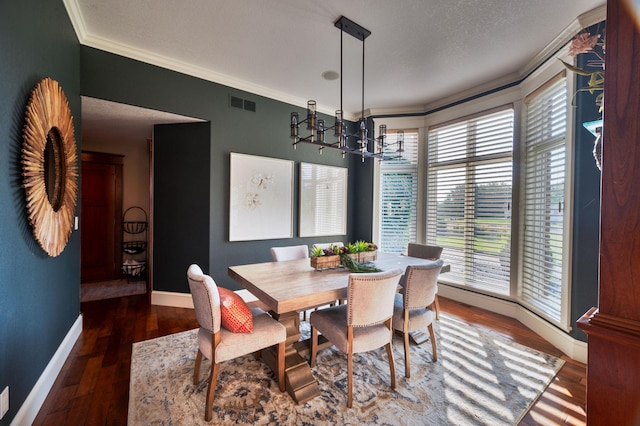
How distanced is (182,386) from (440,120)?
4396 mm

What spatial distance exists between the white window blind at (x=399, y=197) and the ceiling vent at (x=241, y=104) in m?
2.15

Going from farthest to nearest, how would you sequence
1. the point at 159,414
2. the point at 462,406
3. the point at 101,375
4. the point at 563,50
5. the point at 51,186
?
the point at 563,50 < the point at 101,375 < the point at 51,186 < the point at 462,406 < the point at 159,414

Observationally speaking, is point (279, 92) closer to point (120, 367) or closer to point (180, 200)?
point (180, 200)

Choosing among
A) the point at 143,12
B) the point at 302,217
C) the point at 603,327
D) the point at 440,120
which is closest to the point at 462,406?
the point at 603,327

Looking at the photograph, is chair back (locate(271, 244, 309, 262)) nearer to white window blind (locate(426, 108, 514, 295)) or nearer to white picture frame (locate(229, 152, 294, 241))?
white picture frame (locate(229, 152, 294, 241))

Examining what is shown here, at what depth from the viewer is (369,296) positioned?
181 cm

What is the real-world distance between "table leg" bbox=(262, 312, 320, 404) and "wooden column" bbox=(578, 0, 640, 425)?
155 centimetres

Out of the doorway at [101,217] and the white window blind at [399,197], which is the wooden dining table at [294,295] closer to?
the white window blind at [399,197]

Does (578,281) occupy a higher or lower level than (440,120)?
lower

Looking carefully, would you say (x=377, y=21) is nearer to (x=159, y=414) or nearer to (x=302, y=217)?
(x=302, y=217)

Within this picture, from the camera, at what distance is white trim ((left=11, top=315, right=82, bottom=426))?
5.18 feet

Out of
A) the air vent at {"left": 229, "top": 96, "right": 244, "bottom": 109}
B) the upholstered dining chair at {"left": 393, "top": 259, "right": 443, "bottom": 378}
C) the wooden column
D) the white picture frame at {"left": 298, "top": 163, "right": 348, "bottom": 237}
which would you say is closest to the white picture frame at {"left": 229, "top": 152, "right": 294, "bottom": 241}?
the white picture frame at {"left": 298, "top": 163, "right": 348, "bottom": 237}

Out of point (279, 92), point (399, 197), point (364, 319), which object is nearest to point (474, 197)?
point (399, 197)

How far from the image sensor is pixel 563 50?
8.43 ft
